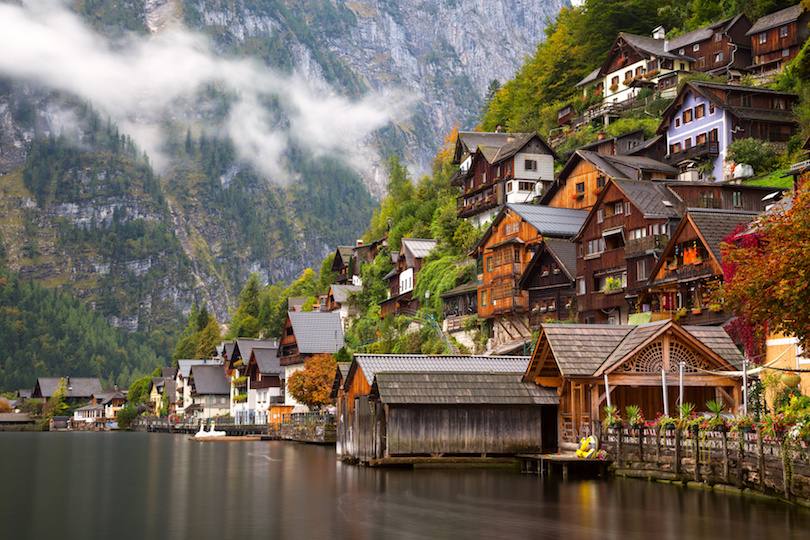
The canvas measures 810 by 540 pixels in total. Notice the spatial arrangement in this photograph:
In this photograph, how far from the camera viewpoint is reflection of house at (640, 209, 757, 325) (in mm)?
51562

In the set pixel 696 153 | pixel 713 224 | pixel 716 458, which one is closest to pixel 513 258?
pixel 696 153

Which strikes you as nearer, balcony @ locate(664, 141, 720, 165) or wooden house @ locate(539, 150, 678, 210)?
wooden house @ locate(539, 150, 678, 210)

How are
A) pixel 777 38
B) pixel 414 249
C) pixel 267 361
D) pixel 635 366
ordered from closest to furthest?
1. pixel 635 366
2. pixel 777 38
3. pixel 414 249
4. pixel 267 361

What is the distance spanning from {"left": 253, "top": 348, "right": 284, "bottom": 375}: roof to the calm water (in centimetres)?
6999

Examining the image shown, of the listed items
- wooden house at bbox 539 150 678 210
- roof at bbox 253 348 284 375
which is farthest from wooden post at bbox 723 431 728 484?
roof at bbox 253 348 284 375

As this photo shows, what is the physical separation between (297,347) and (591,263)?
51.2 metres

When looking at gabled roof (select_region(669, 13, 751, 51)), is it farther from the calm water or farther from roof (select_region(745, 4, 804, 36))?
the calm water

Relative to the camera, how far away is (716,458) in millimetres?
32469

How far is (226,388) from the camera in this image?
5610 inches

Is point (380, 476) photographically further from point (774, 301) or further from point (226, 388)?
point (226, 388)

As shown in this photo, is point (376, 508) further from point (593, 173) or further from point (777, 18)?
point (777, 18)

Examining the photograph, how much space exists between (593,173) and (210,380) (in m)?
84.0

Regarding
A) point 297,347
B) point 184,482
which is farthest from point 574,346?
point 297,347

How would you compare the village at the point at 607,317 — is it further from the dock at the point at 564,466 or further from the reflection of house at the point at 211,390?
the reflection of house at the point at 211,390
